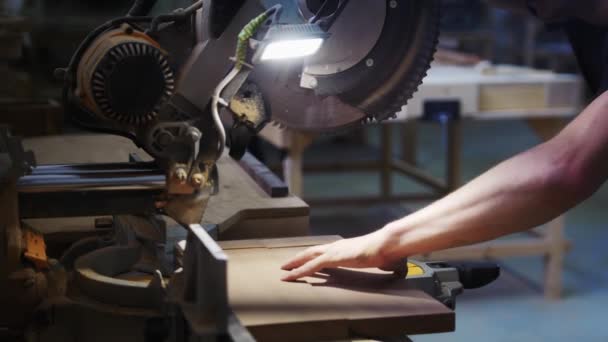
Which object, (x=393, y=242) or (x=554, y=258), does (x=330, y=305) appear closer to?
(x=393, y=242)

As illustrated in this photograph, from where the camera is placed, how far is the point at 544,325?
3195mm

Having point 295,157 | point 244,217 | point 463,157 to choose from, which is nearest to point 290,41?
point 244,217

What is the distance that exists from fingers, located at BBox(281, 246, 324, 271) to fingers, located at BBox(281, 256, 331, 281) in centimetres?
3

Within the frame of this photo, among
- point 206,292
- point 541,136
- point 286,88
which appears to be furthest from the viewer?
point 541,136

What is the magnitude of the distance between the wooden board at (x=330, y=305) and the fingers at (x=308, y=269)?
12mm

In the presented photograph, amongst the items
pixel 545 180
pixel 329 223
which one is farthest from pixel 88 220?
pixel 329 223

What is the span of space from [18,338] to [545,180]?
2.53 feet

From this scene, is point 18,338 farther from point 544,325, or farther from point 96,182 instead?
point 544,325

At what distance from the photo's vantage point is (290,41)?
3.82 feet

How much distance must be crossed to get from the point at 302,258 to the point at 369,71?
0.32 m

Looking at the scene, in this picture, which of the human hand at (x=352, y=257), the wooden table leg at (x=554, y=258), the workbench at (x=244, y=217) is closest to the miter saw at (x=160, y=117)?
the human hand at (x=352, y=257)

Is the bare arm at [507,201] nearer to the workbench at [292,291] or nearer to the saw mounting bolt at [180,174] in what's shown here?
the workbench at [292,291]

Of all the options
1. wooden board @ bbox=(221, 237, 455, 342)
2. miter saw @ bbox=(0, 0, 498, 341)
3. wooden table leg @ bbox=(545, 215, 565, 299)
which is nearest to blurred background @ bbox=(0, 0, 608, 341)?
wooden table leg @ bbox=(545, 215, 565, 299)

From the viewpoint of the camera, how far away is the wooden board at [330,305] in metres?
1.05
